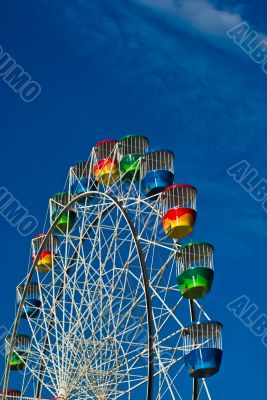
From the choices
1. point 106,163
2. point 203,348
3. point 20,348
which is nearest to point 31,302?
point 20,348

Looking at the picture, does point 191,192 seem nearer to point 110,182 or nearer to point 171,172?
point 171,172

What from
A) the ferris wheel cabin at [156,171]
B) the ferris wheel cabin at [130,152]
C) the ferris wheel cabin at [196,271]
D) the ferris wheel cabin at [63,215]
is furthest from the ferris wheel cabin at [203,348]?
the ferris wheel cabin at [63,215]

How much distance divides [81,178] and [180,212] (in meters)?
6.36

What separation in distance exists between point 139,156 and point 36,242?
16.1 feet

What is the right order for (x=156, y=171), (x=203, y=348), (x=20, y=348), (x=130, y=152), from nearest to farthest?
(x=203, y=348) → (x=156, y=171) → (x=130, y=152) → (x=20, y=348)

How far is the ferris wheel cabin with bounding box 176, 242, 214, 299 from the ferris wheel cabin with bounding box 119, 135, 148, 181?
4.59m

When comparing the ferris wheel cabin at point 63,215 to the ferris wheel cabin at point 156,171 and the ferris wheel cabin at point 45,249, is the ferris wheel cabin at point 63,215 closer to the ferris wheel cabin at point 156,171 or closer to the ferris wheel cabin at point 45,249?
the ferris wheel cabin at point 45,249

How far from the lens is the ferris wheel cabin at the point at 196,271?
24047 mm

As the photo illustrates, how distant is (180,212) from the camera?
2534 cm

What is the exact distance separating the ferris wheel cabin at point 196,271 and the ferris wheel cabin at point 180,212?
0.77 metres

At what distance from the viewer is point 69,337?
27422 mm

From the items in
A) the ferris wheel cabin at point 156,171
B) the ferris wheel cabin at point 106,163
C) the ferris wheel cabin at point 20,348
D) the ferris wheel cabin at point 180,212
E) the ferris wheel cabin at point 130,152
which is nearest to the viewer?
the ferris wheel cabin at point 180,212

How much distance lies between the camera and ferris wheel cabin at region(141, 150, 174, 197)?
27109mm

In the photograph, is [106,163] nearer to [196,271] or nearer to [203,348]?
[196,271]
